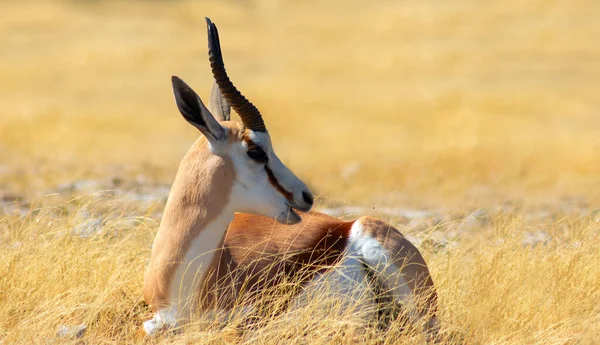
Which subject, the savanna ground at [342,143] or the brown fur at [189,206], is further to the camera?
the savanna ground at [342,143]

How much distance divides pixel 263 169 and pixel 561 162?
672 inches

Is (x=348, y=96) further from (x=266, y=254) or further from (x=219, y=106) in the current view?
(x=266, y=254)

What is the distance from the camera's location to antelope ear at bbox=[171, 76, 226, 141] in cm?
613

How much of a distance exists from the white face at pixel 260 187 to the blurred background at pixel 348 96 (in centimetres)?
658

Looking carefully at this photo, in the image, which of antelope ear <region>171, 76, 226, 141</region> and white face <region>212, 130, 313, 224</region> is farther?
white face <region>212, 130, 313, 224</region>

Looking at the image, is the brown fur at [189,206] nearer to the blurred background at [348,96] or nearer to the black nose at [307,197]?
the black nose at [307,197]

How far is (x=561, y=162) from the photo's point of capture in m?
22.3

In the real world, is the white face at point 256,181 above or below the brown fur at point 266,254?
above

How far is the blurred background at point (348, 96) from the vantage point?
19891 millimetres

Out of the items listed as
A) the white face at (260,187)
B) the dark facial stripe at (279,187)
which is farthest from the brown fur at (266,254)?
the dark facial stripe at (279,187)

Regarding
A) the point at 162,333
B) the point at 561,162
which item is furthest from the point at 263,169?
the point at 561,162

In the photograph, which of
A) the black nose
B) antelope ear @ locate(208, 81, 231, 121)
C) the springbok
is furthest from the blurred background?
the black nose

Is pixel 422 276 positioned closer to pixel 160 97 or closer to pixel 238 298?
pixel 238 298

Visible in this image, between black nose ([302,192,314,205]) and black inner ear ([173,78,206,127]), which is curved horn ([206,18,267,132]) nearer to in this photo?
black inner ear ([173,78,206,127])
